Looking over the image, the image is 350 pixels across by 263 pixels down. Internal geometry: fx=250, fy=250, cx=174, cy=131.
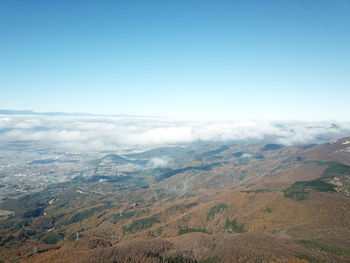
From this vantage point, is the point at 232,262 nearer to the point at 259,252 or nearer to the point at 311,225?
the point at 259,252

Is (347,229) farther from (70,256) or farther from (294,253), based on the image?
(70,256)

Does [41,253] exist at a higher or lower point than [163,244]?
lower

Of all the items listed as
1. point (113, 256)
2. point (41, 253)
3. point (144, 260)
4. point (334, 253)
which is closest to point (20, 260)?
point (41, 253)

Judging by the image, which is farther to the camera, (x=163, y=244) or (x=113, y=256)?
(x=163, y=244)

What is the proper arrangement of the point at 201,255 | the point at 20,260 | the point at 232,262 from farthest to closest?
the point at 20,260 → the point at 201,255 → the point at 232,262

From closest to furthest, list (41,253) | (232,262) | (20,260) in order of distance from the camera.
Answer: (232,262) < (20,260) < (41,253)

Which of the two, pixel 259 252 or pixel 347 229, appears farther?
pixel 347 229

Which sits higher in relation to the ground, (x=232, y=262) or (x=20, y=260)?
(x=232, y=262)

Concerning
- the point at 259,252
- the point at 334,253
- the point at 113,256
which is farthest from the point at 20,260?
the point at 334,253

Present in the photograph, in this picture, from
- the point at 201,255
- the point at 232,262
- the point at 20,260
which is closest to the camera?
the point at 232,262
